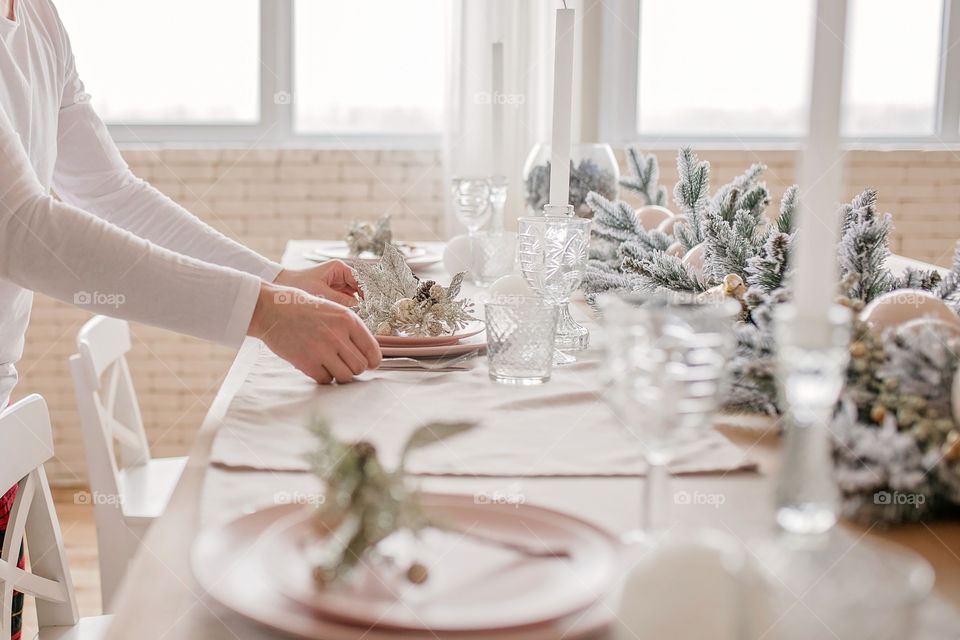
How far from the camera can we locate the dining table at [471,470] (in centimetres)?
54

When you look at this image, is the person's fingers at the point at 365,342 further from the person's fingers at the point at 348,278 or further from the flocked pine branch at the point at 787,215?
the flocked pine branch at the point at 787,215

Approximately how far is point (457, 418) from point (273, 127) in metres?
2.75

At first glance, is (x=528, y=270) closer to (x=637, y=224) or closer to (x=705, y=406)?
(x=637, y=224)

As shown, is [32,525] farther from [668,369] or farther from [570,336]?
[668,369]

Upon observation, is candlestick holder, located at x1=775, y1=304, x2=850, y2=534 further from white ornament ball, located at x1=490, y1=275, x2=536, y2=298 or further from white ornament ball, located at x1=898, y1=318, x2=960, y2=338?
white ornament ball, located at x1=490, y1=275, x2=536, y2=298

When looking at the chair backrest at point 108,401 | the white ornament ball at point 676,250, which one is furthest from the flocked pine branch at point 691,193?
the chair backrest at point 108,401

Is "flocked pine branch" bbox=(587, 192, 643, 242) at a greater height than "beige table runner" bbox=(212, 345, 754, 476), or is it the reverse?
"flocked pine branch" bbox=(587, 192, 643, 242)

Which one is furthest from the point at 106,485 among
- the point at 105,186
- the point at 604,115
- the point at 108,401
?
the point at 604,115

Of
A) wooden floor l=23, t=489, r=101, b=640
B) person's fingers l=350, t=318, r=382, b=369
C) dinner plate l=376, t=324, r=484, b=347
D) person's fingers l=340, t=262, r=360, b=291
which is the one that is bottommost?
wooden floor l=23, t=489, r=101, b=640

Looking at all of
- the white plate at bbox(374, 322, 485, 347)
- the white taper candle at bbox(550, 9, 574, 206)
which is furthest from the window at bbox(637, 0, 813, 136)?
the white plate at bbox(374, 322, 485, 347)

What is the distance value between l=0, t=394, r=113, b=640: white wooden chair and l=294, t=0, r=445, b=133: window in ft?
7.84

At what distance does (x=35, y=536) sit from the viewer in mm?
1198

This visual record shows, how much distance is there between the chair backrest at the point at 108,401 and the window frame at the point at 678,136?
2.23 m

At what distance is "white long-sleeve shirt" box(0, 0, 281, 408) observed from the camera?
990 millimetres
